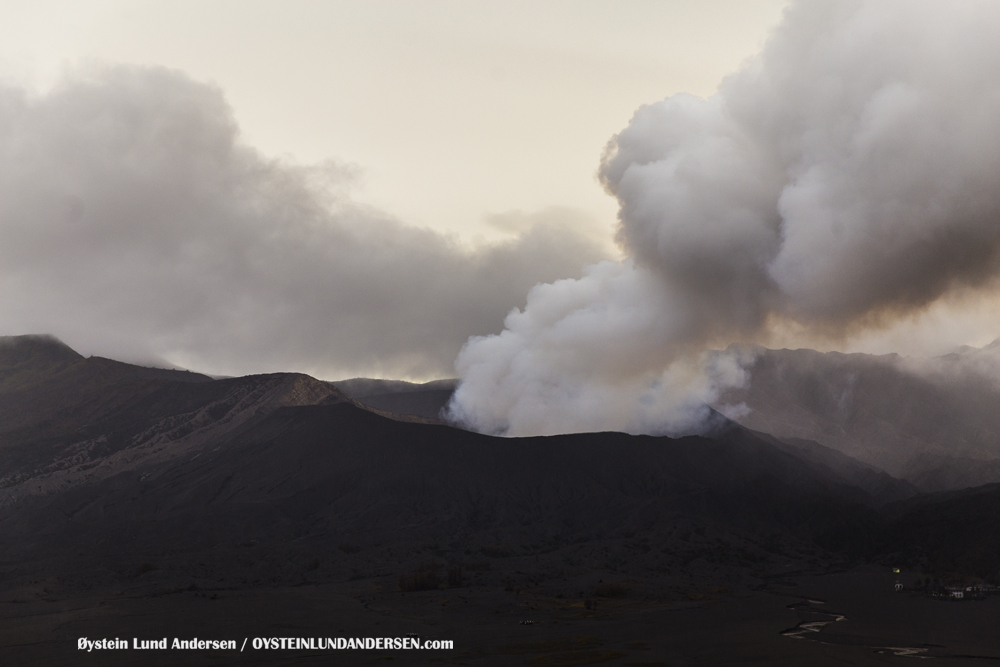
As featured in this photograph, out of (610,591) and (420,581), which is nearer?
(610,591)

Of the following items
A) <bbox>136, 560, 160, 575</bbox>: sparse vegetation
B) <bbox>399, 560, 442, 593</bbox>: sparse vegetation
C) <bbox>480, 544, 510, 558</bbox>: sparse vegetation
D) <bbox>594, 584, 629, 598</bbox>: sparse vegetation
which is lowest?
<bbox>594, 584, 629, 598</bbox>: sparse vegetation

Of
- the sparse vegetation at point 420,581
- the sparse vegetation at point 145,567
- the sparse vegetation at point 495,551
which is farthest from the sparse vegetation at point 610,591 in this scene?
the sparse vegetation at point 145,567

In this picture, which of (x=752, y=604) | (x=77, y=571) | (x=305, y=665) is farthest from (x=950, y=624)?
(x=77, y=571)

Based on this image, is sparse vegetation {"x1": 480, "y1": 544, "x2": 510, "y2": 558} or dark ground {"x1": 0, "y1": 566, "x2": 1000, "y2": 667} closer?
dark ground {"x1": 0, "y1": 566, "x2": 1000, "y2": 667}

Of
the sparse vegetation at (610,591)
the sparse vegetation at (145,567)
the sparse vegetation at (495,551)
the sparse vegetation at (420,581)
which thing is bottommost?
the sparse vegetation at (610,591)

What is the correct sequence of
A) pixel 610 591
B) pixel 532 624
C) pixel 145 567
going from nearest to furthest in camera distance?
pixel 532 624 < pixel 610 591 < pixel 145 567

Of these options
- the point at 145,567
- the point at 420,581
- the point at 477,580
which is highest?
the point at 145,567

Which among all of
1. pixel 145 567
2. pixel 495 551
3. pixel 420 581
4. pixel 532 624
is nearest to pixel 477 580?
pixel 420 581

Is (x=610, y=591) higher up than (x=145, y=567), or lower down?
lower down

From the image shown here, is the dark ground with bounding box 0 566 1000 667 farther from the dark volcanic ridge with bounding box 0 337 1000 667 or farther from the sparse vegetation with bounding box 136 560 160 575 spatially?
the sparse vegetation with bounding box 136 560 160 575

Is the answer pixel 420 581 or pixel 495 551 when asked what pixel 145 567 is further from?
pixel 495 551

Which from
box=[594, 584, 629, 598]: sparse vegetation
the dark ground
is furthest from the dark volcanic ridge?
the dark ground

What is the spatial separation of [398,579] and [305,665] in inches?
2990

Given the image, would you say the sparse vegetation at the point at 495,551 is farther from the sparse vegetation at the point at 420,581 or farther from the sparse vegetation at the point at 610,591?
the sparse vegetation at the point at 610,591
